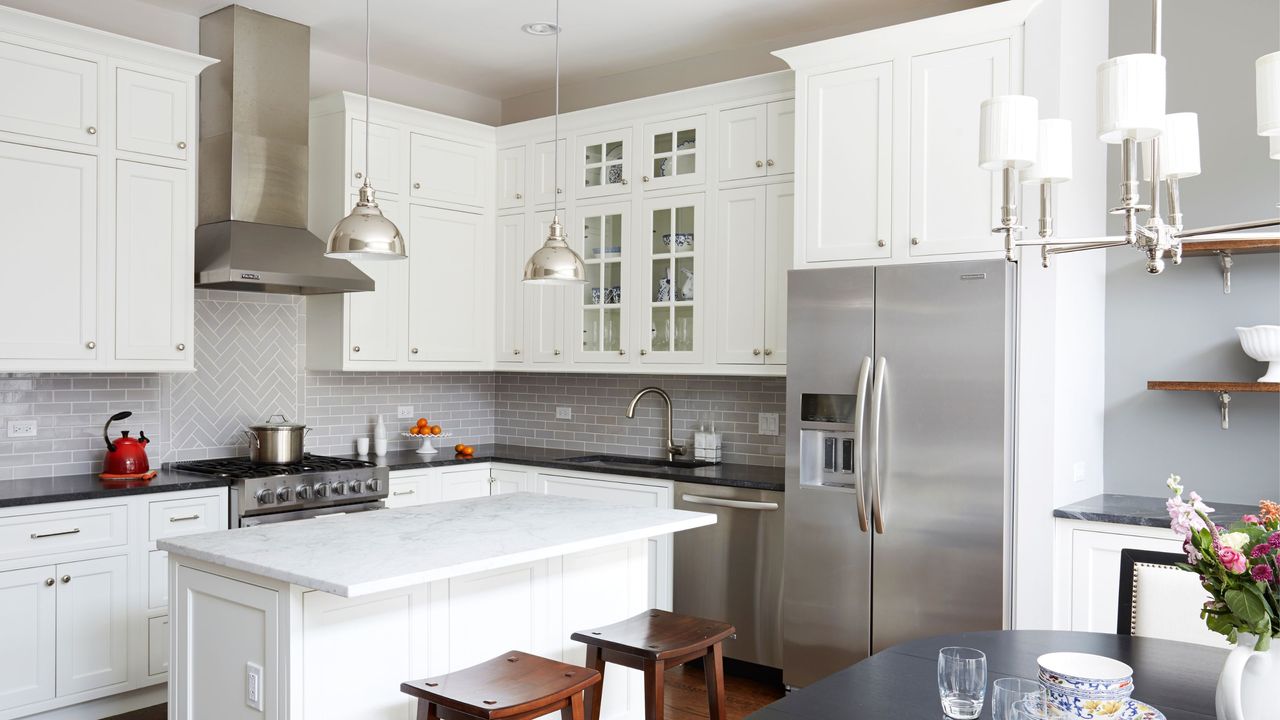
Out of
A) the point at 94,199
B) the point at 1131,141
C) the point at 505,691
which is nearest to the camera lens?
the point at 1131,141

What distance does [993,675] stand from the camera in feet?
6.79

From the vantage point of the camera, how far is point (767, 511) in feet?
13.8

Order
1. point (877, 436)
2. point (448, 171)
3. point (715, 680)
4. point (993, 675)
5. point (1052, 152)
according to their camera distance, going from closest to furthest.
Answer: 1. point (1052, 152)
2. point (993, 675)
3. point (715, 680)
4. point (877, 436)
5. point (448, 171)

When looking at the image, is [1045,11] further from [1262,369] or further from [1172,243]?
[1172,243]

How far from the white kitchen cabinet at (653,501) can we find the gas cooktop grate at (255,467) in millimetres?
1119

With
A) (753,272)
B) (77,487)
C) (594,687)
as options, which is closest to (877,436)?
(753,272)

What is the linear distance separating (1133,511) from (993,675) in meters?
1.71

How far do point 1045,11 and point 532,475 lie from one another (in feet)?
10.8

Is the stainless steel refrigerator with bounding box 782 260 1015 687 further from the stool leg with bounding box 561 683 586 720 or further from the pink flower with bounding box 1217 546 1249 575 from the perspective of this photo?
the pink flower with bounding box 1217 546 1249 575

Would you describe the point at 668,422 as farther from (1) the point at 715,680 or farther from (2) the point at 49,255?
(2) the point at 49,255

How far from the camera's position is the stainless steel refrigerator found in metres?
3.49

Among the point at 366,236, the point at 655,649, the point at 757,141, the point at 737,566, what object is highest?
A: the point at 757,141

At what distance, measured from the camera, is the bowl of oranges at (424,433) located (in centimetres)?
541

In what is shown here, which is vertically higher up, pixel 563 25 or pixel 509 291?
pixel 563 25
